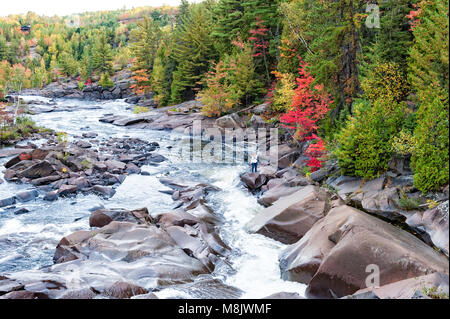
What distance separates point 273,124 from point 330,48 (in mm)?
11688

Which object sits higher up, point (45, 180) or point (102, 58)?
point (102, 58)

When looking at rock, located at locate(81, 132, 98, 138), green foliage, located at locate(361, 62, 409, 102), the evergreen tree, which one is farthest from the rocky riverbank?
the evergreen tree

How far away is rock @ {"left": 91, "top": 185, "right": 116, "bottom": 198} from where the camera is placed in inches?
823

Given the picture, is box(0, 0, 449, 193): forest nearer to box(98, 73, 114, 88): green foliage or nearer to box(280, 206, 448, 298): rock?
box(280, 206, 448, 298): rock

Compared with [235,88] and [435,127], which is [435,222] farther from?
[235,88]

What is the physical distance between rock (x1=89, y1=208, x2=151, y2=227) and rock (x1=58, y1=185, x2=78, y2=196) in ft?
19.1

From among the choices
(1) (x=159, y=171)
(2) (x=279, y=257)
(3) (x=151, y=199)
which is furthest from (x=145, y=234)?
(1) (x=159, y=171)

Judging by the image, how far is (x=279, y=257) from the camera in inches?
517

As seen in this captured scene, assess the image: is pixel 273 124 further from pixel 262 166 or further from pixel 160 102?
pixel 160 102

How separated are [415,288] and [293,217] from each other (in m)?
7.04

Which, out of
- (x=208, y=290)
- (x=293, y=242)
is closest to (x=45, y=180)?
(x=208, y=290)

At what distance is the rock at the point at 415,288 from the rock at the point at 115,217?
401 inches

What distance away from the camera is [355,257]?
991 centimetres

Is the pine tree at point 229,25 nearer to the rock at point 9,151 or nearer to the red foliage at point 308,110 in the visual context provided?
the red foliage at point 308,110
